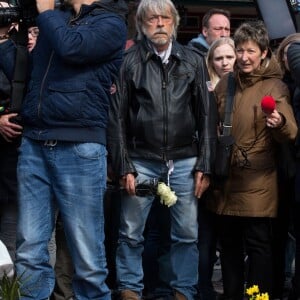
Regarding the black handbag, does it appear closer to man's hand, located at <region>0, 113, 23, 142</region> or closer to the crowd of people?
the crowd of people

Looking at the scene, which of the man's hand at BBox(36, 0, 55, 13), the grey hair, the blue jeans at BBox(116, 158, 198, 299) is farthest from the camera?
the grey hair

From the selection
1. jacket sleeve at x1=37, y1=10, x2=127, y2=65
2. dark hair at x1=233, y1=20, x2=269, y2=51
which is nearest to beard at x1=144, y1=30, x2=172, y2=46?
dark hair at x1=233, y1=20, x2=269, y2=51

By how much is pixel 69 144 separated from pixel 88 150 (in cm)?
11


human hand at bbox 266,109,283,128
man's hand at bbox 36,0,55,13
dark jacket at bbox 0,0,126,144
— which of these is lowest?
human hand at bbox 266,109,283,128

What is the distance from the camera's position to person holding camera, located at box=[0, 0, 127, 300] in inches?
181

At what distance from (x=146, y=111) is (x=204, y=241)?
3.59 ft

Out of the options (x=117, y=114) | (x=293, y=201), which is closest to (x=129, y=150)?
(x=117, y=114)

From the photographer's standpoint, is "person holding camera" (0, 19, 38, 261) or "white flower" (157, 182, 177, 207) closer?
"person holding camera" (0, 19, 38, 261)

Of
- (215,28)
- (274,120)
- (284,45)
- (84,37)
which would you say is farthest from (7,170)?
(215,28)

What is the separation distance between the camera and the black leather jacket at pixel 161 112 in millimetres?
5328

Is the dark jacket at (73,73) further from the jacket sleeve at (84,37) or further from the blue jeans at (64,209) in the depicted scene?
the blue jeans at (64,209)

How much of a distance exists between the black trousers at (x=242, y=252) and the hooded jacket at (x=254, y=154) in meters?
0.11

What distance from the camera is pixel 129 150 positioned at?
5430 mm

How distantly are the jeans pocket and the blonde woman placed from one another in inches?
81.5
